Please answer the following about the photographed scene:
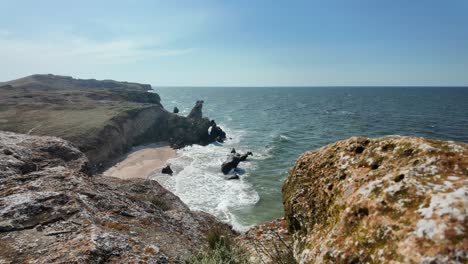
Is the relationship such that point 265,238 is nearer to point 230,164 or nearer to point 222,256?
point 222,256

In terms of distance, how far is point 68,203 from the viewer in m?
6.86

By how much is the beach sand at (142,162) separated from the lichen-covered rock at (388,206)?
36.6 meters

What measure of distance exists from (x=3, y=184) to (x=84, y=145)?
3477cm

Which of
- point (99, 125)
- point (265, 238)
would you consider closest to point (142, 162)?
point (99, 125)

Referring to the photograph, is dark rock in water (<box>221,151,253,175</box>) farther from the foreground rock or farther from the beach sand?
the foreground rock

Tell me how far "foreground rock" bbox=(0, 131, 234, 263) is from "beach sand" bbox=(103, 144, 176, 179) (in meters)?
31.0

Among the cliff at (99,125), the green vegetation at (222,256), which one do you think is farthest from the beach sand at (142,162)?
the green vegetation at (222,256)

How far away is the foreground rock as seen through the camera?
5203 millimetres

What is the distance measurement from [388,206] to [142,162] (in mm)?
47172

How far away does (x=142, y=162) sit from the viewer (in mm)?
46969

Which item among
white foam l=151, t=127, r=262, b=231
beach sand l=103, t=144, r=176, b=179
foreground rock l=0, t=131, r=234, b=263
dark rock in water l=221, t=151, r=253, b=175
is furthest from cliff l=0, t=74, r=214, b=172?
foreground rock l=0, t=131, r=234, b=263

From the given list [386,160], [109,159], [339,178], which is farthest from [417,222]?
[109,159]

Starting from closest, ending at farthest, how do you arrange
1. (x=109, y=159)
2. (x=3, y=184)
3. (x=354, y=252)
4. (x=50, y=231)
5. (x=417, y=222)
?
(x=417, y=222)
(x=354, y=252)
(x=50, y=231)
(x=3, y=184)
(x=109, y=159)

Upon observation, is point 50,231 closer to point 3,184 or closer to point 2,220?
point 2,220
